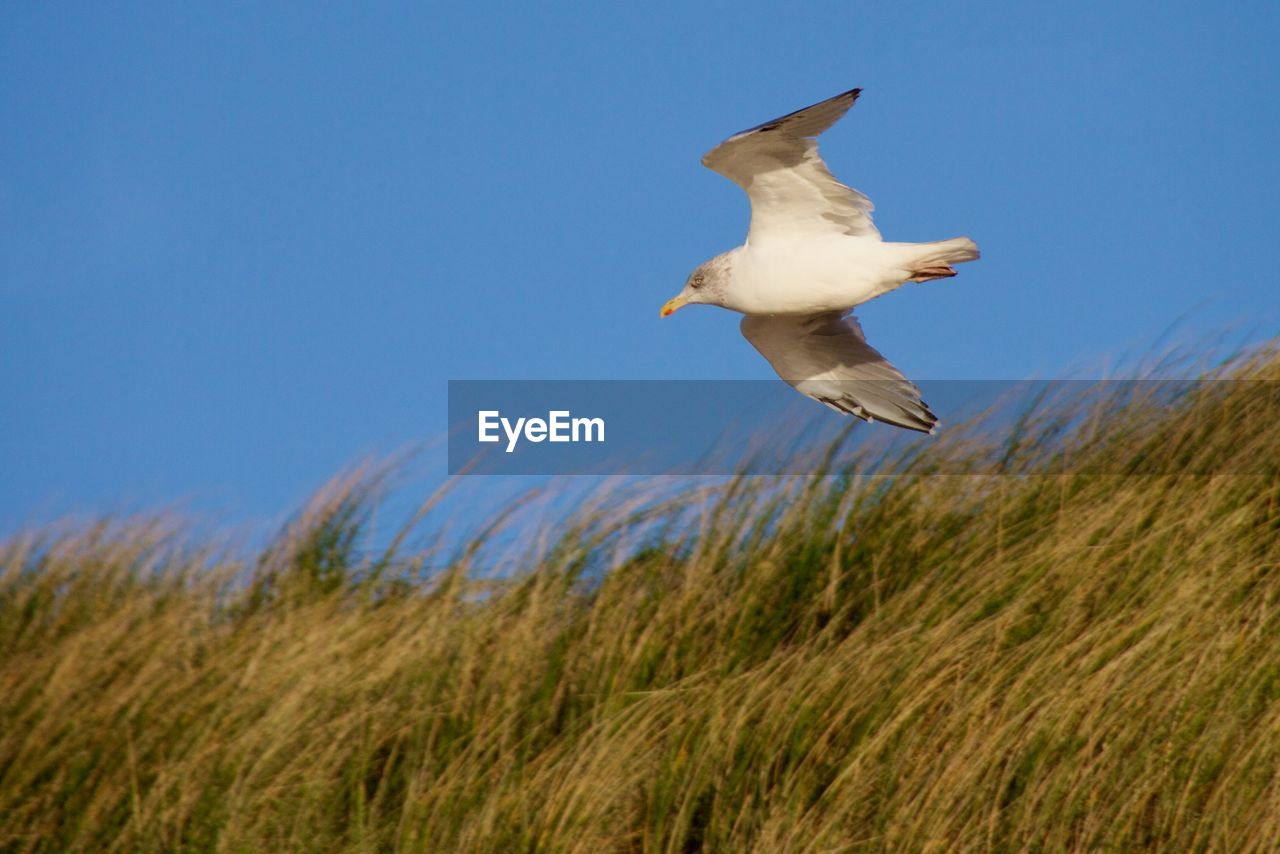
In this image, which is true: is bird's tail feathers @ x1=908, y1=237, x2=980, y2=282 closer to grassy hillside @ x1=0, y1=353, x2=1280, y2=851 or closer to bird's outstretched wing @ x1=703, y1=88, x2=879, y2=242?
bird's outstretched wing @ x1=703, y1=88, x2=879, y2=242

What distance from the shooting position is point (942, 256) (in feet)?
15.5

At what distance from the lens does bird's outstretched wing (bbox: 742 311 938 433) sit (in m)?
5.55

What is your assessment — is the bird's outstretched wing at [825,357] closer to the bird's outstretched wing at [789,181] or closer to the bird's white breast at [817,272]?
the bird's white breast at [817,272]

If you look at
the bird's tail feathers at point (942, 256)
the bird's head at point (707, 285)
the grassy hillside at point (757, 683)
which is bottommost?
the grassy hillside at point (757, 683)

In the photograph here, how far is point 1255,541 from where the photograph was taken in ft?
18.4

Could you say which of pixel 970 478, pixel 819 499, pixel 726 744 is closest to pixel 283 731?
pixel 726 744

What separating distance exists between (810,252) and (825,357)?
821 mm

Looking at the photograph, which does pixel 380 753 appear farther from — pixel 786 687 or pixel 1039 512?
pixel 1039 512

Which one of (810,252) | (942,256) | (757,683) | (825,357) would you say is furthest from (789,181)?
(757,683)

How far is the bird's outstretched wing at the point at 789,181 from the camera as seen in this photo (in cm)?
463

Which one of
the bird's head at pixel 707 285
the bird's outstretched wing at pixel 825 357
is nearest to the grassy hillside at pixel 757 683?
the bird's outstretched wing at pixel 825 357

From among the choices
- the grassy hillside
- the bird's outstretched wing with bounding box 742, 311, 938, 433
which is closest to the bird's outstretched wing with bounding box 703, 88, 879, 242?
the bird's outstretched wing with bounding box 742, 311, 938, 433

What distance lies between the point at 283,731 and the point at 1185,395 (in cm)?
374

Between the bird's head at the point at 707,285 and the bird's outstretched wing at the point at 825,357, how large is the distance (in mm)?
332
